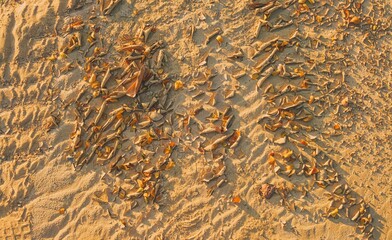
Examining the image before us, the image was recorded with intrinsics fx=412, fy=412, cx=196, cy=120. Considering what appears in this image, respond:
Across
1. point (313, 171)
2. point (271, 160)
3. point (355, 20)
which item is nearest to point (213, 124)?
point (271, 160)

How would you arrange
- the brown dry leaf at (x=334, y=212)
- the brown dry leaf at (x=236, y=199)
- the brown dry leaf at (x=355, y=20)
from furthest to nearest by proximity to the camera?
the brown dry leaf at (x=355, y=20) → the brown dry leaf at (x=236, y=199) → the brown dry leaf at (x=334, y=212)

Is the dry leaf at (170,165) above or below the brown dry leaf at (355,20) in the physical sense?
below

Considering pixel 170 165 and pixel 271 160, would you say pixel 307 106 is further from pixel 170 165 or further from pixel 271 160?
pixel 170 165

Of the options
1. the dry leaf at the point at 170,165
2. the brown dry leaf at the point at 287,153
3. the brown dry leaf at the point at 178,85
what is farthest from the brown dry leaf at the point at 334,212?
the brown dry leaf at the point at 178,85

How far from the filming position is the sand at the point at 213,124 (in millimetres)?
4285

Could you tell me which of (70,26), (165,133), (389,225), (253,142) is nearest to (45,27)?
(70,26)

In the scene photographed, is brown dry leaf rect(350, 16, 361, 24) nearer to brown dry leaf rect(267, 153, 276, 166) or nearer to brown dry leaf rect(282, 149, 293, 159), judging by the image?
brown dry leaf rect(282, 149, 293, 159)

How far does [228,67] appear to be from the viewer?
4527 millimetres

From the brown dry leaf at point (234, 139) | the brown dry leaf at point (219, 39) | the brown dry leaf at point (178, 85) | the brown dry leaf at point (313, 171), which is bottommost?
the brown dry leaf at point (313, 171)

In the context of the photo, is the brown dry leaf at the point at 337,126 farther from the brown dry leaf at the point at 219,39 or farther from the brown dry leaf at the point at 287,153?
the brown dry leaf at the point at 219,39

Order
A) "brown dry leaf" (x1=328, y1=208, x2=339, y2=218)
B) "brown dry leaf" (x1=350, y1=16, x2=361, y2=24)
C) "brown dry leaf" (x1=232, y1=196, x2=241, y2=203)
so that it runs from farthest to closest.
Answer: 1. "brown dry leaf" (x1=350, y1=16, x2=361, y2=24)
2. "brown dry leaf" (x1=232, y1=196, x2=241, y2=203)
3. "brown dry leaf" (x1=328, y1=208, x2=339, y2=218)

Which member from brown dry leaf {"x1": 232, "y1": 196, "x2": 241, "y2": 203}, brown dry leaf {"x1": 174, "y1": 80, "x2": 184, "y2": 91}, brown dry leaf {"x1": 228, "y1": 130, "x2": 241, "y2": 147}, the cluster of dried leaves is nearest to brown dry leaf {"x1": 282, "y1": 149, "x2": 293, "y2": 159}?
the cluster of dried leaves

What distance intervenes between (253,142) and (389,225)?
1615mm

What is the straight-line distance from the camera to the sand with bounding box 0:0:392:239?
4.29 m
